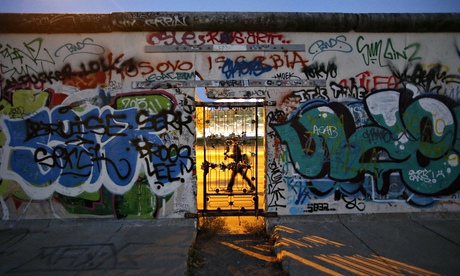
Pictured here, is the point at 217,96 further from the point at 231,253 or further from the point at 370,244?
the point at 370,244

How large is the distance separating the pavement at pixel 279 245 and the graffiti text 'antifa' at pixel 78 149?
0.83 metres

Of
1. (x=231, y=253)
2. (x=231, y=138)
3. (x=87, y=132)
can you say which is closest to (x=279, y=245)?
(x=231, y=253)

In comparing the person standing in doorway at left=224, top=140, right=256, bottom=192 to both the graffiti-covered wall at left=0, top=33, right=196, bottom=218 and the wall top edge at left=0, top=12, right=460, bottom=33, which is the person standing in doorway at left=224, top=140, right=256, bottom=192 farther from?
the wall top edge at left=0, top=12, right=460, bottom=33

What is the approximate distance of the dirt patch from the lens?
15.7 ft

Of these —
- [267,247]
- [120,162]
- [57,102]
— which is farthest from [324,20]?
[57,102]

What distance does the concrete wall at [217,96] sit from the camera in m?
6.02

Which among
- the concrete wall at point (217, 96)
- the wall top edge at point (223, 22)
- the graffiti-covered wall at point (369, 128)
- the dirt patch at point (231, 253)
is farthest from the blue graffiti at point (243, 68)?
the dirt patch at point (231, 253)

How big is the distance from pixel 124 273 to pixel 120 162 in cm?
236

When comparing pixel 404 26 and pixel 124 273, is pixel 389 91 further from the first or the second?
pixel 124 273

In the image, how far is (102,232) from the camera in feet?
18.4

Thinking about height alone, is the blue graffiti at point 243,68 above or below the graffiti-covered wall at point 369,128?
above

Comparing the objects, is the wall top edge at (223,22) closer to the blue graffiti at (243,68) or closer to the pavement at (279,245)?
the blue graffiti at (243,68)

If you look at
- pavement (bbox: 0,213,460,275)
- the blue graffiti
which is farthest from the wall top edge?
pavement (bbox: 0,213,460,275)

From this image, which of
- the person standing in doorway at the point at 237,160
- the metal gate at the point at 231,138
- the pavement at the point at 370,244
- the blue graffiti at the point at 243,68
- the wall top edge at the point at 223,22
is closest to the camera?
the pavement at the point at 370,244
